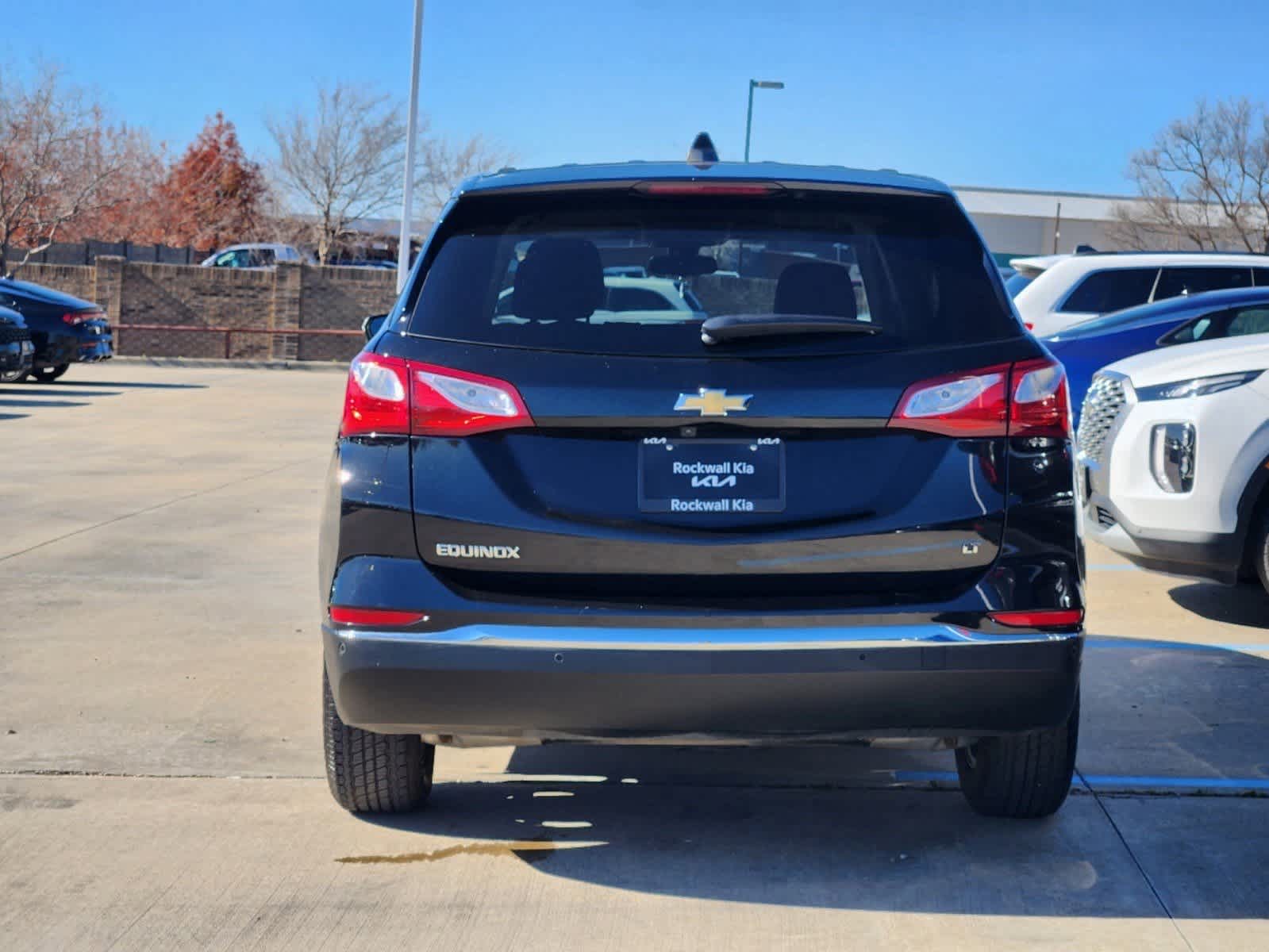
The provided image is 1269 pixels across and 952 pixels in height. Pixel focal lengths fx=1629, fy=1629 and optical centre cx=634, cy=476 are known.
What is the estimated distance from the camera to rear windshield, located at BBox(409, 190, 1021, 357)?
385cm

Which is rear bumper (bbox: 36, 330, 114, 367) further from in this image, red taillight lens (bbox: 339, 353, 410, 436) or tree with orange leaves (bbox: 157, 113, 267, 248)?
tree with orange leaves (bbox: 157, 113, 267, 248)

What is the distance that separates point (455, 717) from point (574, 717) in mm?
283

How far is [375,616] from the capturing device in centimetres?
374

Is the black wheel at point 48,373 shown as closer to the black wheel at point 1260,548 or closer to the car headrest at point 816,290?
the black wheel at point 1260,548

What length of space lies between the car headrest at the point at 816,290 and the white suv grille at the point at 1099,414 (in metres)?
4.17

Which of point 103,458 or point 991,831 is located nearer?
point 991,831

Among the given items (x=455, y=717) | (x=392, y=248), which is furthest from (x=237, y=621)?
(x=392, y=248)

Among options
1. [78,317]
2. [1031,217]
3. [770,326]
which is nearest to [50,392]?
[78,317]

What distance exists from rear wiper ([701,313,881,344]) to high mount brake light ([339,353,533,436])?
476 millimetres

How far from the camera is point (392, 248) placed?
5841cm

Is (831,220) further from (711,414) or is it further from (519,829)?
(519,829)

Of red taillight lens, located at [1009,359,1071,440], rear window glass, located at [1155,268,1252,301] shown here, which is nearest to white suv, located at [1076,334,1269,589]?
red taillight lens, located at [1009,359,1071,440]

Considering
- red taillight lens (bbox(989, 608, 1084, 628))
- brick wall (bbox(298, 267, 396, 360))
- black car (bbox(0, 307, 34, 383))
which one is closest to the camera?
red taillight lens (bbox(989, 608, 1084, 628))

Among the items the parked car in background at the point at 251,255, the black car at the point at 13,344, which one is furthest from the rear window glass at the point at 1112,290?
the parked car in background at the point at 251,255
